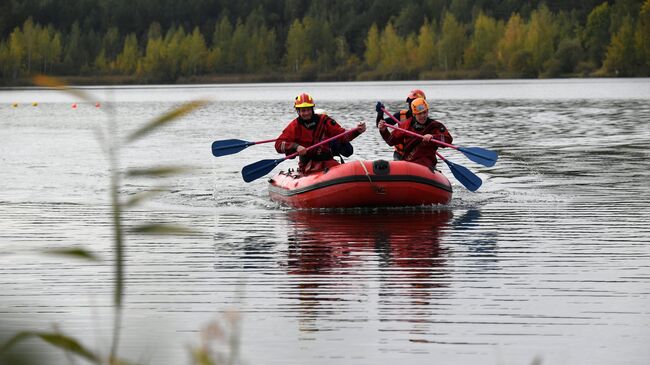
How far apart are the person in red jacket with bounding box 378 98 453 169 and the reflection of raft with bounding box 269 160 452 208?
0.75 meters

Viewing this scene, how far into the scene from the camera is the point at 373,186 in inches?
683

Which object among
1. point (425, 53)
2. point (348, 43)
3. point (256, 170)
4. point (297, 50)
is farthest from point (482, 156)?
point (348, 43)

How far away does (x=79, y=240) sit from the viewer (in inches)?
595

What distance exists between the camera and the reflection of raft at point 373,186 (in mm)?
17312

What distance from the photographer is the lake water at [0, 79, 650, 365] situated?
827 cm

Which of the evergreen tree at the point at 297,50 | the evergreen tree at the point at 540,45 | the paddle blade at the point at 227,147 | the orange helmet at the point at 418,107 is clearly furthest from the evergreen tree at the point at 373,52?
the orange helmet at the point at 418,107

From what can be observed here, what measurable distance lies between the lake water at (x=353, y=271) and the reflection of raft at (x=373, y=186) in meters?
0.25

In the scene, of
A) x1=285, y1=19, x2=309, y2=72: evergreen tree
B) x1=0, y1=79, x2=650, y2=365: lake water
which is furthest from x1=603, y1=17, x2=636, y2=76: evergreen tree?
x1=0, y1=79, x2=650, y2=365: lake water

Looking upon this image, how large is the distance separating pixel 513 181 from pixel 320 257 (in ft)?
34.5

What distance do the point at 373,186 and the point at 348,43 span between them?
6486 inches

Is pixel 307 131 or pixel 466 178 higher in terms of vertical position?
pixel 307 131

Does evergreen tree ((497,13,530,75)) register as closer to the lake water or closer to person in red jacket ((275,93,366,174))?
the lake water

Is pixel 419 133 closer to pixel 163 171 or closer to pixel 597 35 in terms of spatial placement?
pixel 163 171

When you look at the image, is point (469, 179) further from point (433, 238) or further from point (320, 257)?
point (320, 257)
